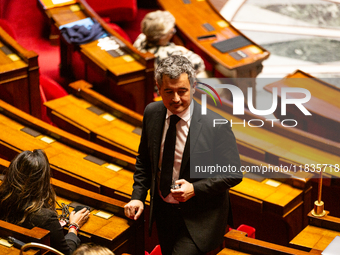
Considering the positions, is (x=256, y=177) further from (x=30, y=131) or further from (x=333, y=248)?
(x=30, y=131)

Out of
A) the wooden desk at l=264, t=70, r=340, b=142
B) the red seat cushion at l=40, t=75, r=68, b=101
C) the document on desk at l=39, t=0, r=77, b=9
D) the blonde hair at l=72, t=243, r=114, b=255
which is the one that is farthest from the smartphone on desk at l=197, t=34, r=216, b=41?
the blonde hair at l=72, t=243, r=114, b=255

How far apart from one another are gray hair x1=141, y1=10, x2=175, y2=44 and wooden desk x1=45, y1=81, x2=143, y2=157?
1.65 feet

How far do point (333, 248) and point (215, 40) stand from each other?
2154mm

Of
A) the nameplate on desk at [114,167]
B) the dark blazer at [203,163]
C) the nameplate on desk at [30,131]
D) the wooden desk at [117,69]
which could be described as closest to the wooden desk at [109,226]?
the dark blazer at [203,163]

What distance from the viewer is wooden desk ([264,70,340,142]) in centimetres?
242

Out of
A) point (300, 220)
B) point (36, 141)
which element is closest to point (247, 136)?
point (300, 220)

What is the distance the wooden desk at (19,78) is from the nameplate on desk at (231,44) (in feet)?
4.09

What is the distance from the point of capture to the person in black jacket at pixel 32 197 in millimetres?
1330

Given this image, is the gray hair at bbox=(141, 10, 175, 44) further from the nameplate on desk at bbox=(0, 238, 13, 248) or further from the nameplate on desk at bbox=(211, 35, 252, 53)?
the nameplate on desk at bbox=(0, 238, 13, 248)

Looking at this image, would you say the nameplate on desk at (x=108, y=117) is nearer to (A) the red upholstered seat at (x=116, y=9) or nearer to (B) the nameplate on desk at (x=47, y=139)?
(B) the nameplate on desk at (x=47, y=139)

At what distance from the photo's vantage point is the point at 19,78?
2334 mm

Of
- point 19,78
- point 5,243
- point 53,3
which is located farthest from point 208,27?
point 5,243

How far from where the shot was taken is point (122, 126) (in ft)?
7.31

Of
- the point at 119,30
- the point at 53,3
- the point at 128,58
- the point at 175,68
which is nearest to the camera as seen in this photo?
the point at 175,68
